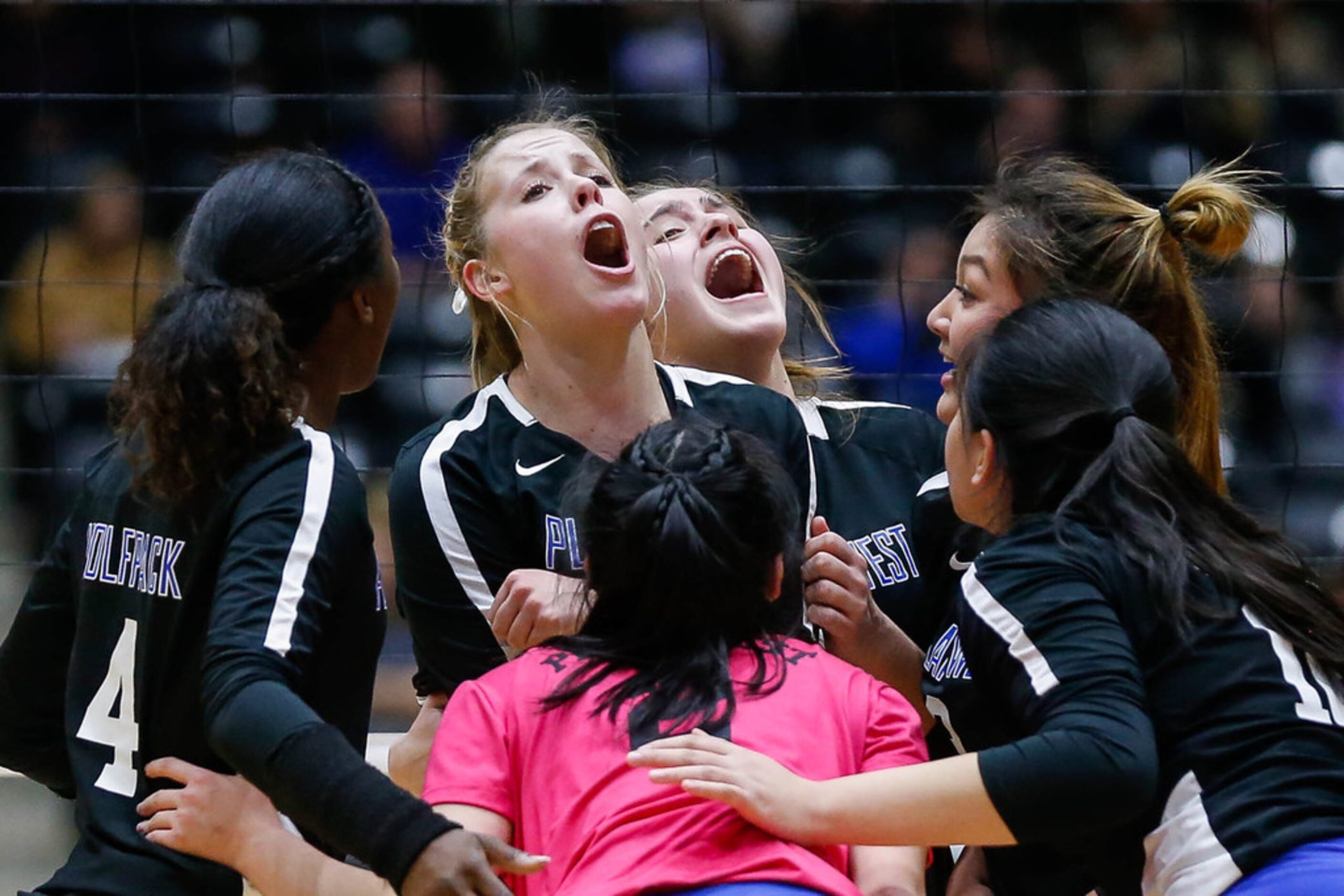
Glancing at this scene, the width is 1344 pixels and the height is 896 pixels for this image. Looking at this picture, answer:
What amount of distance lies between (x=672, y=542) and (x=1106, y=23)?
11.5 ft

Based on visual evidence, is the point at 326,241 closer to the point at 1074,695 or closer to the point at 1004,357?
the point at 1004,357

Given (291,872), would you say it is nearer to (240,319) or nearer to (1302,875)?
(240,319)

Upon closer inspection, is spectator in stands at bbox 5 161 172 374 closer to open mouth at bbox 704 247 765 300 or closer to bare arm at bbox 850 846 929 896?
open mouth at bbox 704 247 765 300

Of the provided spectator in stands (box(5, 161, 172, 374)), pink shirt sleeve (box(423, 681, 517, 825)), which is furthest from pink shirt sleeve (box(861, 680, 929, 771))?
spectator in stands (box(5, 161, 172, 374))

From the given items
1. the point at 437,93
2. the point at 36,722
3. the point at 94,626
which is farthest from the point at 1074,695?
the point at 437,93

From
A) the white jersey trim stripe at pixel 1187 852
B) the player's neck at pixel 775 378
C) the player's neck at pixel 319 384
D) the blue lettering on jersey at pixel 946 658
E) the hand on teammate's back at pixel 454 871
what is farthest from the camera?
the player's neck at pixel 775 378

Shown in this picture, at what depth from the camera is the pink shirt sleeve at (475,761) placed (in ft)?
5.62

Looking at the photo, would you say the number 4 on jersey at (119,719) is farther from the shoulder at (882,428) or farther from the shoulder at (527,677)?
the shoulder at (882,428)

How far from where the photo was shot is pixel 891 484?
2.47 m

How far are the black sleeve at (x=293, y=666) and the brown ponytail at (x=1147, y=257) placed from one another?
1.04 metres

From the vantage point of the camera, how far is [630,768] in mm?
1633

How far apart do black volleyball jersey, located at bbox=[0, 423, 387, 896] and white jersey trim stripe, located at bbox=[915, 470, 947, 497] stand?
2.61 feet

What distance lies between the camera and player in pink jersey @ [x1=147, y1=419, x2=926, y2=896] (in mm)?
1650

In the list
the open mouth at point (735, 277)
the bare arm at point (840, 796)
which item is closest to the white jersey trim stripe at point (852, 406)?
the open mouth at point (735, 277)
